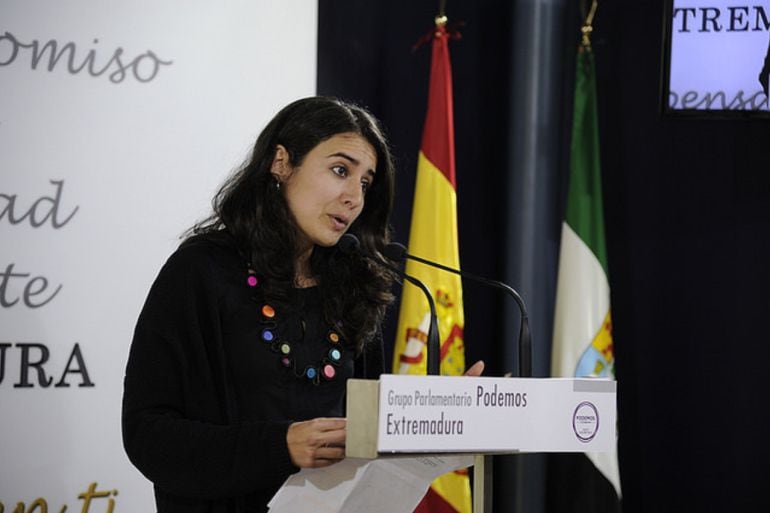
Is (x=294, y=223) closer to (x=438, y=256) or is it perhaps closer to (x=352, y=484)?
(x=352, y=484)

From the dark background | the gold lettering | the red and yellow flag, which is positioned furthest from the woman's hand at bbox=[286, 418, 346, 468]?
the dark background

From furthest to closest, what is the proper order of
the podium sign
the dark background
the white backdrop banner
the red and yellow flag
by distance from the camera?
the dark background, the red and yellow flag, the white backdrop banner, the podium sign

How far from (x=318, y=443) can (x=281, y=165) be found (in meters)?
0.76

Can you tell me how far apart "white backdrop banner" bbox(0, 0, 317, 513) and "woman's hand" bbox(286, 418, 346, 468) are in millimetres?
1703

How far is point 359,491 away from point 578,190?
2245 millimetres

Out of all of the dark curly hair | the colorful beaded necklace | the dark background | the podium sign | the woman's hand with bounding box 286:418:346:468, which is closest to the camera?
the podium sign

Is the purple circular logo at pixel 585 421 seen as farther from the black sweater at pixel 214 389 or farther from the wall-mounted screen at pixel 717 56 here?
the wall-mounted screen at pixel 717 56

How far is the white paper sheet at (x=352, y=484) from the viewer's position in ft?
5.61

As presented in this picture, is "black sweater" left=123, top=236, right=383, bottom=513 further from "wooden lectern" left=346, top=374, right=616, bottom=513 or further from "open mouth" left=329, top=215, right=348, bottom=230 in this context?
"wooden lectern" left=346, top=374, right=616, bottom=513

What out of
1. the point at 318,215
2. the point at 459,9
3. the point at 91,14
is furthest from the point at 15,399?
the point at 459,9

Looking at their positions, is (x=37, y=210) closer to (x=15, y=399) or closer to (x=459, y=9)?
(x=15, y=399)

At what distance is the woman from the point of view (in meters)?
1.85

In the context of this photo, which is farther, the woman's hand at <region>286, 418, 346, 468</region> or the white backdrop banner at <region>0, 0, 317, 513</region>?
the white backdrop banner at <region>0, 0, 317, 513</region>

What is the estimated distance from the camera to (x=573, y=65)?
3914 mm
